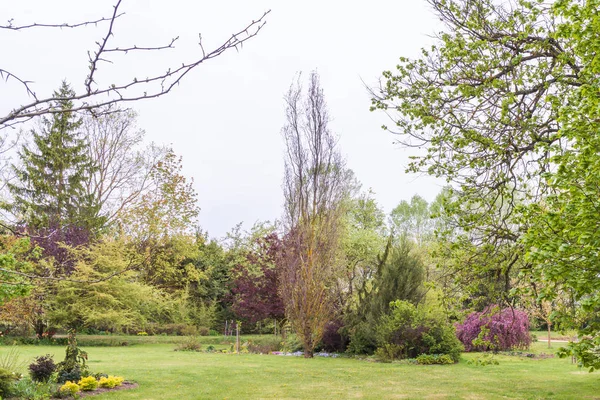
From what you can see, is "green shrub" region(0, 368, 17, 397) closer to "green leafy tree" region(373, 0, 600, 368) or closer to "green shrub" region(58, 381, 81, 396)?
"green shrub" region(58, 381, 81, 396)

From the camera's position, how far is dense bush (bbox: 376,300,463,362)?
15438 millimetres

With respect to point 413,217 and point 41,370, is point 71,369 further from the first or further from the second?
point 413,217

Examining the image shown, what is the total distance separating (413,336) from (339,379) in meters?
5.38

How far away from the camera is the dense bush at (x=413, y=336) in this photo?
1544cm

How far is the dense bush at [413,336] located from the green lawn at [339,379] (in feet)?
2.45

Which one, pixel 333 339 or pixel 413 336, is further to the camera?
pixel 333 339

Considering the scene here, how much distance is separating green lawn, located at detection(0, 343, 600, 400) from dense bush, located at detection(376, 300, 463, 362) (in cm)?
75

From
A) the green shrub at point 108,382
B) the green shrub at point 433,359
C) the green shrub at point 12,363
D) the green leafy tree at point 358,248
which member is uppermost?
the green leafy tree at point 358,248

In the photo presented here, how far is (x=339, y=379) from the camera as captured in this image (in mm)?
11008

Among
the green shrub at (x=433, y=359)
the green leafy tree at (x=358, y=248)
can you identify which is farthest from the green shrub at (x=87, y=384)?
the green leafy tree at (x=358, y=248)

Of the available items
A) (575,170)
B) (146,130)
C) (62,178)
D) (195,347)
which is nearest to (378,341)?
(195,347)

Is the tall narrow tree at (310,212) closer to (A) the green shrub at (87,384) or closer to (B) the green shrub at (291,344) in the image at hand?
(B) the green shrub at (291,344)

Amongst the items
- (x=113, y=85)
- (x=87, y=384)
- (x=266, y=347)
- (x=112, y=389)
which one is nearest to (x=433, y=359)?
(x=266, y=347)

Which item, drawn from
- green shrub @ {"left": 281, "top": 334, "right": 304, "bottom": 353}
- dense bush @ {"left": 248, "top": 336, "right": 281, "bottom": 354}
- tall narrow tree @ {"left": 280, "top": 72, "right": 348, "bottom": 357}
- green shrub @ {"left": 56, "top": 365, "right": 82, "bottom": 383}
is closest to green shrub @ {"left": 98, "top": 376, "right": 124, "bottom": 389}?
green shrub @ {"left": 56, "top": 365, "right": 82, "bottom": 383}
